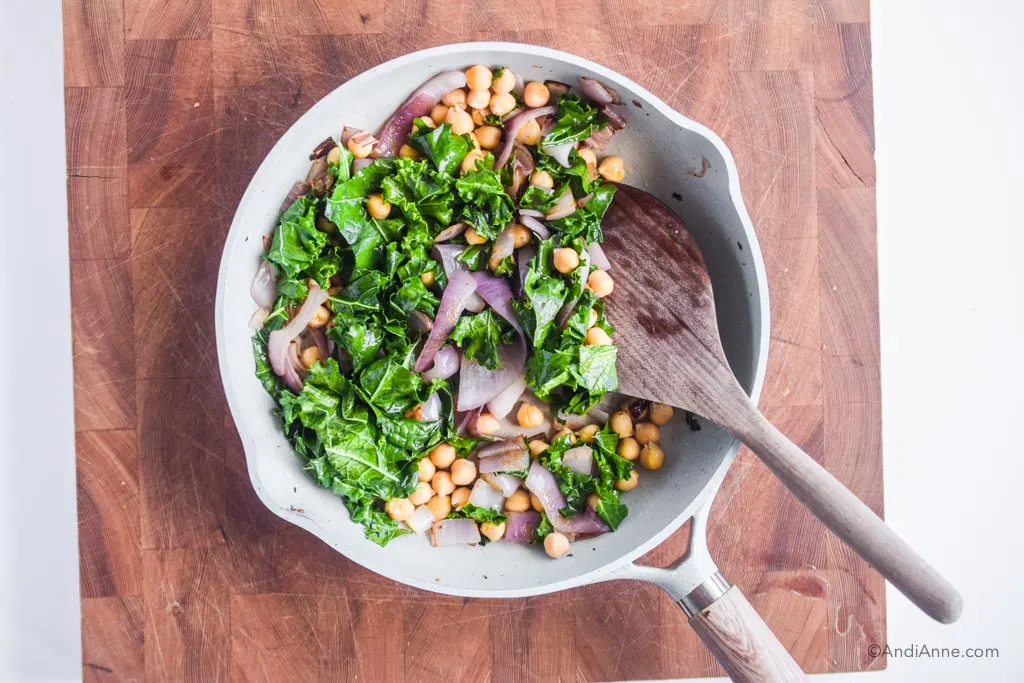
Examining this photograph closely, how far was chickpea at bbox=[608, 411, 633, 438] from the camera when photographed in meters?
2.53

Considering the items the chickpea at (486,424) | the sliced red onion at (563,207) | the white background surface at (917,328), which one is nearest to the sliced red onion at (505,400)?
the chickpea at (486,424)

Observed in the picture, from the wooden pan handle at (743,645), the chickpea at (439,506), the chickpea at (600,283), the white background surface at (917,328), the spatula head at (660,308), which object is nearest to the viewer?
the wooden pan handle at (743,645)

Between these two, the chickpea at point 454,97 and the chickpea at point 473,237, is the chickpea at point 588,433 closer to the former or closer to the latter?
the chickpea at point 473,237

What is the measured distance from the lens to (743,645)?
2.17 m

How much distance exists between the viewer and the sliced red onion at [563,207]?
2.43m

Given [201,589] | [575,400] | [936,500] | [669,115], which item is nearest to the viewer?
[669,115]

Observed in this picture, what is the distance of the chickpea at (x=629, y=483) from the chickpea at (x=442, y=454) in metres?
0.54

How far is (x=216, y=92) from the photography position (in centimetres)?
256

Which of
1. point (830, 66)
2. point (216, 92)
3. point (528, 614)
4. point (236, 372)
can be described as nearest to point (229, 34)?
point (216, 92)

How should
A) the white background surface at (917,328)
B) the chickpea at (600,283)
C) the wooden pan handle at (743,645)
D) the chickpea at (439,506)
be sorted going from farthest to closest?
the white background surface at (917,328) < the chickpea at (439,506) < the chickpea at (600,283) < the wooden pan handle at (743,645)

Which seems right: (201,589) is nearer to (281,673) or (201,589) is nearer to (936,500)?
(281,673)

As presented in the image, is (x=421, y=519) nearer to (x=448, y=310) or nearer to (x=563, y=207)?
(x=448, y=310)

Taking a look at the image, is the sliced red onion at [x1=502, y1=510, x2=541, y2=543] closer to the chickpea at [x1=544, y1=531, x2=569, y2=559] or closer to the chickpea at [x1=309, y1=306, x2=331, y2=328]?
the chickpea at [x1=544, y1=531, x2=569, y2=559]

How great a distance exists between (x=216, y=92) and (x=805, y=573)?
2555 mm
